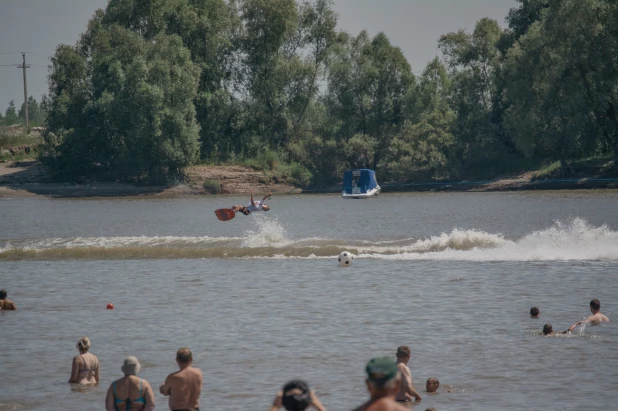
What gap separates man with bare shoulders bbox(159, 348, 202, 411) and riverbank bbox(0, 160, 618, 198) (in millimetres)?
87789

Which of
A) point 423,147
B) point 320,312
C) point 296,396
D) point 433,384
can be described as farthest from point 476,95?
point 296,396

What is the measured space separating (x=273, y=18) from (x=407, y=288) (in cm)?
8229

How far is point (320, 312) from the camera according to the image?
29.6 metres

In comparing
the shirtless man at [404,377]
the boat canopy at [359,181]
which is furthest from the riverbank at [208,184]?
the shirtless man at [404,377]

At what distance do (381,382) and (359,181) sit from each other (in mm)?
99977

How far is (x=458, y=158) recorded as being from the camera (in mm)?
110750

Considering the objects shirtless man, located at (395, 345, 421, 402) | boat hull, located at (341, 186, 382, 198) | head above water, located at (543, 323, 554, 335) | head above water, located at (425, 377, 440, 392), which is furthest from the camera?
boat hull, located at (341, 186, 382, 198)

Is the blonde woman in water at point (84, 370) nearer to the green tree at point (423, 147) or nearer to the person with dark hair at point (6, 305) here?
the person with dark hair at point (6, 305)

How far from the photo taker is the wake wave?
4312 centimetres

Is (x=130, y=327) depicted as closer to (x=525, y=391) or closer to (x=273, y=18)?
(x=525, y=391)

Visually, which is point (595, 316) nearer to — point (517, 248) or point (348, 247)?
point (517, 248)

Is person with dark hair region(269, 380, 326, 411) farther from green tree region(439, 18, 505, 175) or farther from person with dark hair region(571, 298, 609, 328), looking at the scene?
green tree region(439, 18, 505, 175)

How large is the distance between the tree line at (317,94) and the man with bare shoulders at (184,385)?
80.5 meters

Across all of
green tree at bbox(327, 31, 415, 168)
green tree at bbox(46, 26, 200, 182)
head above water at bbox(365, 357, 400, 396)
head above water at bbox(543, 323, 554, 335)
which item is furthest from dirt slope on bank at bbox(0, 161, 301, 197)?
head above water at bbox(365, 357, 400, 396)
